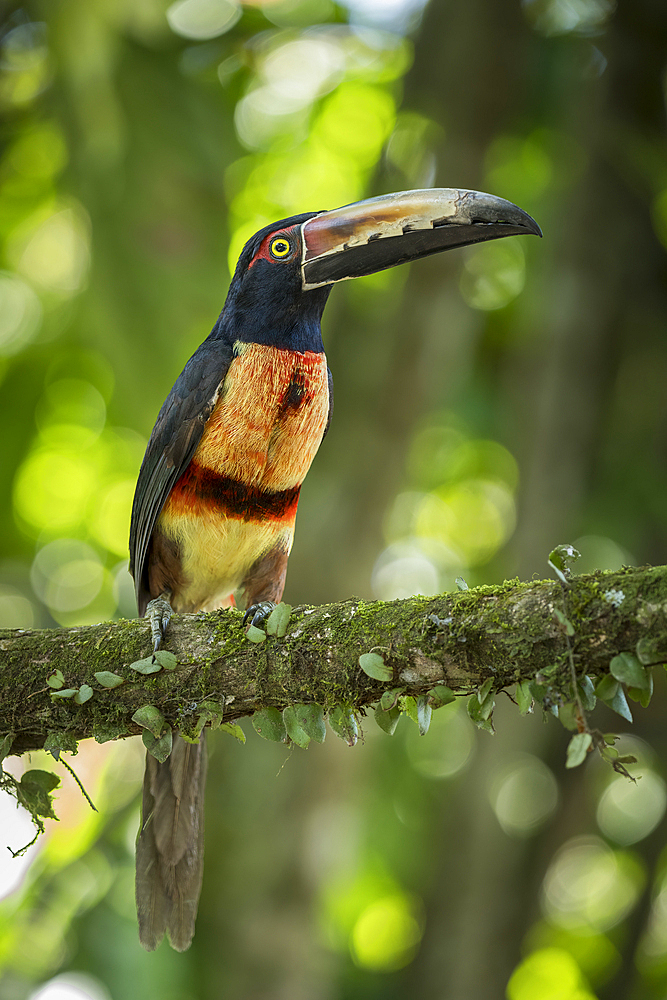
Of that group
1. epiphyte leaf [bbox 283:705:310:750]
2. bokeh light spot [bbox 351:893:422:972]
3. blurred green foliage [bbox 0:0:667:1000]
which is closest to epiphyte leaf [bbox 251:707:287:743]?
epiphyte leaf [bbox 283:705:310:750]

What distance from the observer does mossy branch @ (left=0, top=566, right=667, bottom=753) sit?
201 centimetres

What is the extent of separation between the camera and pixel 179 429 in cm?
335

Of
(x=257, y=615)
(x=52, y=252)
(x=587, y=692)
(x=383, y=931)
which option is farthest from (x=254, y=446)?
(x=383, y=931)

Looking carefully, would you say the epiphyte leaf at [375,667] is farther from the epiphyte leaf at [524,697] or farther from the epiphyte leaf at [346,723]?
the epiphyte leaf at [524,697]

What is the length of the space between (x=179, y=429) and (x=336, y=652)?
132 cm

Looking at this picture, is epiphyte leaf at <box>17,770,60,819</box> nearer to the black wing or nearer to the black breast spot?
the black wing

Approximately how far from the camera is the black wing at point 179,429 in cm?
332

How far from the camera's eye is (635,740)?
611 centimetres

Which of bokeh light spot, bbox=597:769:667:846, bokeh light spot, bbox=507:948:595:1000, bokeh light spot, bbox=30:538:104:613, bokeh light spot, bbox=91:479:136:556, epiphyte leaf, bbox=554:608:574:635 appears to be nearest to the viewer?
epiphyte leaf, bbox=554:608:574:635

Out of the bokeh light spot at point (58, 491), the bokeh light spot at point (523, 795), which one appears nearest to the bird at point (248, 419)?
the bokeh light spot at point (523, 795)

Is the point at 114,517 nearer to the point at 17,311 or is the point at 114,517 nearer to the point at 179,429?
the point at 17,311

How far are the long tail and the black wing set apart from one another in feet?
2.94

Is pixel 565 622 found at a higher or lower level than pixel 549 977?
higher

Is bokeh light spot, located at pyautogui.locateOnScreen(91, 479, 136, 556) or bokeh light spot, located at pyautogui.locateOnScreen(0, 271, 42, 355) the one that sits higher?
bokeh light spot, located at pyautogui.locateOnScreen(0, 271, 42, 355)
